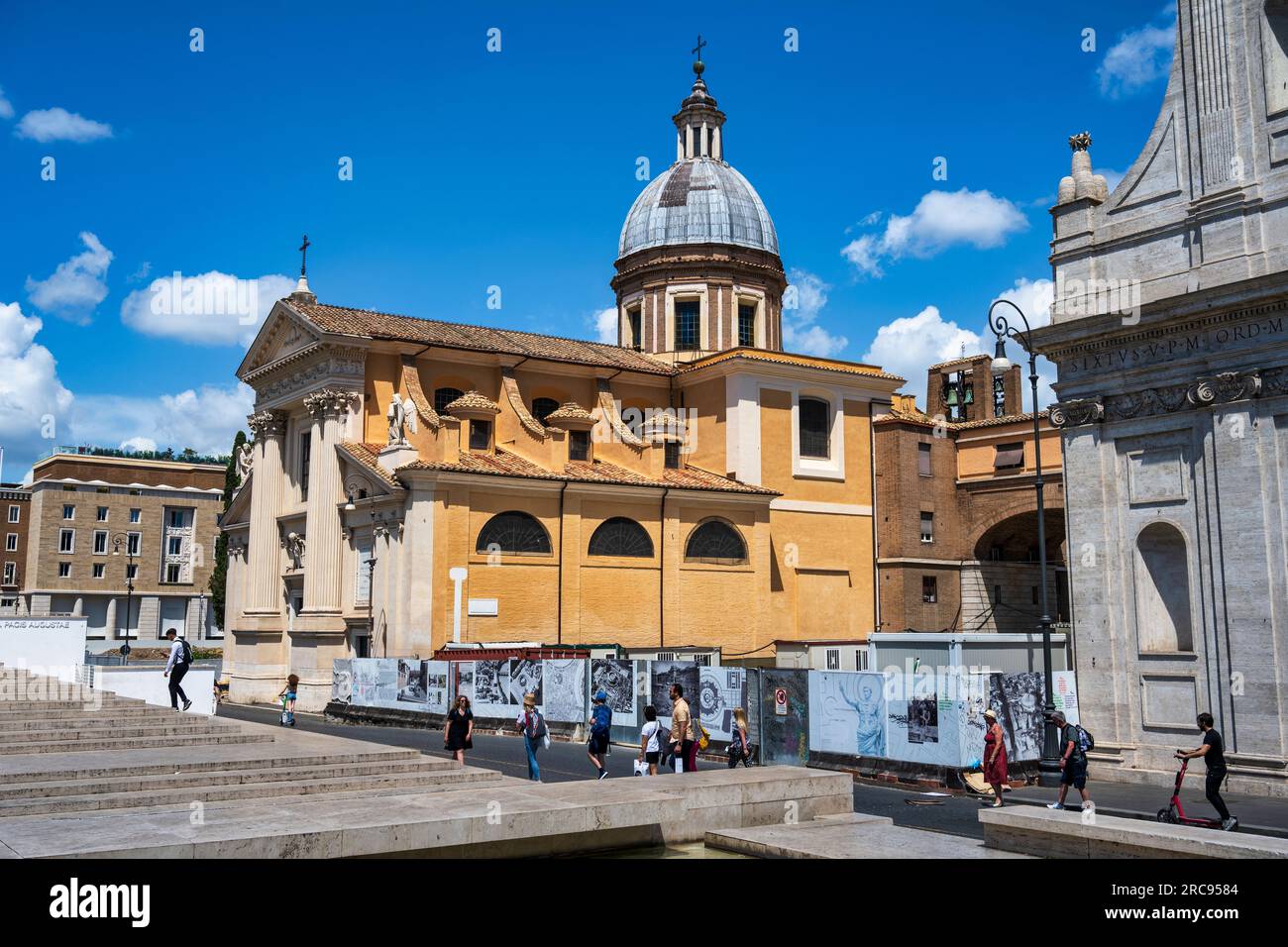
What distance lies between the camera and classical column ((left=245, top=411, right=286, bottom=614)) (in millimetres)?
43469

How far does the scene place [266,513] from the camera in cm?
4450

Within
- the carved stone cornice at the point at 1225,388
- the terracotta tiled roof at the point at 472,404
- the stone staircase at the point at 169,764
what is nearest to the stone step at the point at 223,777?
the stone staircase at the point at 169,764

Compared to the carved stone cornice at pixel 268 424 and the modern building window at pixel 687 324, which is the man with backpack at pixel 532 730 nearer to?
the carved stone cornice at pixel 268 424

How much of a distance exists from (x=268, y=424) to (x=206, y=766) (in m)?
33.0

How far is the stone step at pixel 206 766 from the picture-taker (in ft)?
40.0

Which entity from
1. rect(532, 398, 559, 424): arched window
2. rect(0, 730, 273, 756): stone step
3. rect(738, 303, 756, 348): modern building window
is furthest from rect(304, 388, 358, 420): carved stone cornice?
rect(0, 730, 273, 756): stone step

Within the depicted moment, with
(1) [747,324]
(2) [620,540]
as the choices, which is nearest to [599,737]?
(2) [620,540]

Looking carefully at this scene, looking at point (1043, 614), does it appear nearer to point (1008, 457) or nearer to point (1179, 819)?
point (1179, 819)

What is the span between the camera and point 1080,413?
21578 millimetres

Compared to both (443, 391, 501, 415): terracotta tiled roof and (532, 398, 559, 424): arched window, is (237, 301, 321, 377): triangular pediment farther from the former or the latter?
(532, 398, 559, 424): arched window

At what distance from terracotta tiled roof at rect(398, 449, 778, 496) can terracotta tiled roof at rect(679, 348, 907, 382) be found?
188 inches

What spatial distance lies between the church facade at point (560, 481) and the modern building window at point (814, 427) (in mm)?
101
